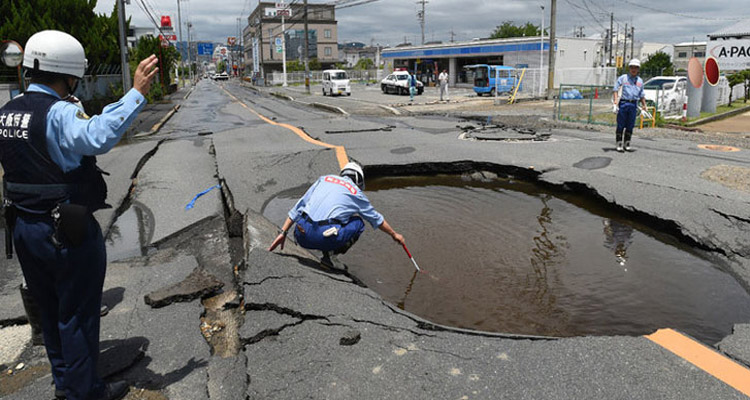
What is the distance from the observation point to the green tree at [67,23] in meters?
15.0

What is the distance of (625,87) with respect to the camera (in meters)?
10.0

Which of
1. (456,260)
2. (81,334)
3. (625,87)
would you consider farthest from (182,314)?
(625,87)

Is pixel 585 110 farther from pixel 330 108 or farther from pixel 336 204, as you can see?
pixel 336 204

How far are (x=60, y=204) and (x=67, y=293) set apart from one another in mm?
461

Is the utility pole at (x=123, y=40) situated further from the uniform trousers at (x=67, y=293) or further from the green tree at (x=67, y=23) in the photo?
the uniform trousers at (x=67, y=293)

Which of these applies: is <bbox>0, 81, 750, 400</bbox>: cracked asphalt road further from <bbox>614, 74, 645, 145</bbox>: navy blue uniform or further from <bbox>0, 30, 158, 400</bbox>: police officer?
<bbox>614, 74, 645, 145</bbox>: navy blue uniform

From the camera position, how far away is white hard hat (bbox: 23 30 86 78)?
247cm

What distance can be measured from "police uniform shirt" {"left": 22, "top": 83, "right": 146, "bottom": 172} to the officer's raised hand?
4 centimetres

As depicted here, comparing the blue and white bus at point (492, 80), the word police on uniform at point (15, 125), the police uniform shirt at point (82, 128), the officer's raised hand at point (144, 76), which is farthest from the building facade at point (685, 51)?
the word police on uniform at point (15, 125)

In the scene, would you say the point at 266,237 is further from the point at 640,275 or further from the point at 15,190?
the point at 640,275

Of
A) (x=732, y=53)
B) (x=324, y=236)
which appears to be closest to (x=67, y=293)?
(x=324, y=236)

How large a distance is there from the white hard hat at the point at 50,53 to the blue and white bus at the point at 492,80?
3275 centimetres

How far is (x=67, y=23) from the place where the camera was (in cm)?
1911

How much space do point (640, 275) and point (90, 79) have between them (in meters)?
21.5
